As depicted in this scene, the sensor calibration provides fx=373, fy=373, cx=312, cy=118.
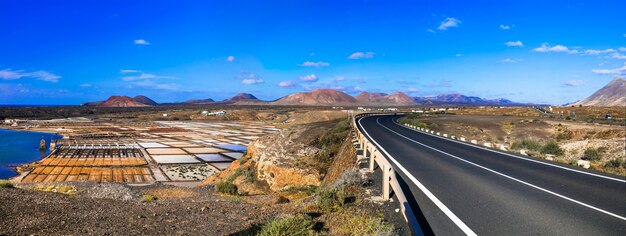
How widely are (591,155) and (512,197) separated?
20764 mm

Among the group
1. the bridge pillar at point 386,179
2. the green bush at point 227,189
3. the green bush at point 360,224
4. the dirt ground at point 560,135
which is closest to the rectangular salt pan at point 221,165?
the green bush at point 227,189

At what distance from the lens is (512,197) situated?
861cm

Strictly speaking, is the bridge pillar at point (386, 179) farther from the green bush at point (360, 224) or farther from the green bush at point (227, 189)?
the green bush at point (227, 189)

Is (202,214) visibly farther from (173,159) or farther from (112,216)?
(173,159)

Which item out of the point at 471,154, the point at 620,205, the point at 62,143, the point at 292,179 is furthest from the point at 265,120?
the point at 620,205

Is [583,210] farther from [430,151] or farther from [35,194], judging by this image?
[35,194]

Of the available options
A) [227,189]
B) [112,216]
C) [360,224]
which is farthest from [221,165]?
[360,224]

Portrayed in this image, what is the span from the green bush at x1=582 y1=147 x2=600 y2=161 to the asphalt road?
508 inches

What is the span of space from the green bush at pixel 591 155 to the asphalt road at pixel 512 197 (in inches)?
508

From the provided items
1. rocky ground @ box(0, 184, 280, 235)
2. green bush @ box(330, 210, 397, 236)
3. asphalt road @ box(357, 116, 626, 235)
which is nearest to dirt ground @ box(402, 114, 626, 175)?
asphalt road @ box(357, 116, 626, 235)

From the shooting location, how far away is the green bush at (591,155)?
24.0m

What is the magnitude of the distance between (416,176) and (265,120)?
124637 millimetres

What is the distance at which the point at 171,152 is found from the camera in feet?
189

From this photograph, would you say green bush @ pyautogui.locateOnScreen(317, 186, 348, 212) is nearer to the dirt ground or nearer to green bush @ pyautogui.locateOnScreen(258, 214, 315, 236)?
green bush @ pyautogui.locateOnScreen(258, 214, 315, 236)
